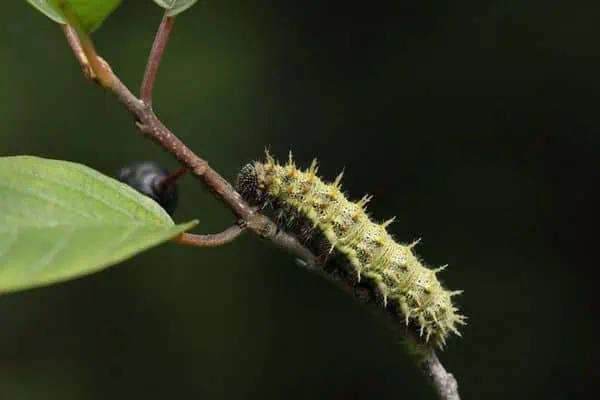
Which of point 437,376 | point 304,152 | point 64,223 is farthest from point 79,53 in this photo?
point 304,152

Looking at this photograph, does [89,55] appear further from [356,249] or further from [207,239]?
[356,249]

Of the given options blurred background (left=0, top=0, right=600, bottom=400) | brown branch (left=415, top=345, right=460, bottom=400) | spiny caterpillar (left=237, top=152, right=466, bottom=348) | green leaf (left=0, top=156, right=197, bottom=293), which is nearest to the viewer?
green leaf (left=0, top=156, right=197, bottom=293)

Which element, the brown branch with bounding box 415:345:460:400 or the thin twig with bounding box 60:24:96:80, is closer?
the thin twig with bounding box 60:24:96:80

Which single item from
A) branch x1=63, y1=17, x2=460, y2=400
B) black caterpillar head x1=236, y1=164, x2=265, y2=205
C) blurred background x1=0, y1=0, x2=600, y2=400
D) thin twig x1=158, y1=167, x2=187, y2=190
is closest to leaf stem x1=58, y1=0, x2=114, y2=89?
branch x1=63, y1=17, x2=460, y2=400

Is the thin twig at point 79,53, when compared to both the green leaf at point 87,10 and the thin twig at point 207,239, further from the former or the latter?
the thin twig at point 207,239

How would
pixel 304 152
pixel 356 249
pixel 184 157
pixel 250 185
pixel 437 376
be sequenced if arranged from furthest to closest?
pixel 304 152
pixel 356 249
pixel 250 185
pixel 437 376
pixel 184 157

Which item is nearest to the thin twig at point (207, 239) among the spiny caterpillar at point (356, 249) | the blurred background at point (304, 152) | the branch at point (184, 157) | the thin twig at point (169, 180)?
the branch at point (184, 157)

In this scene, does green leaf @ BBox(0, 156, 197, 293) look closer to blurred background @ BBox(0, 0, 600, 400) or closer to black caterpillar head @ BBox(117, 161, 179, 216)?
black caterpillar head @ BBox(117, 161, 179, 216)
